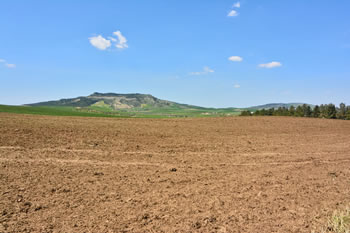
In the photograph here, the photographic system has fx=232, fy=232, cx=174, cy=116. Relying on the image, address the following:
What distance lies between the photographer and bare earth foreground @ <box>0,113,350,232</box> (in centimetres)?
576

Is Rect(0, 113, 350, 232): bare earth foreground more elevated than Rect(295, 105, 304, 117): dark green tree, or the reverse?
Rect(295, 105, 304, 117): dark green tree

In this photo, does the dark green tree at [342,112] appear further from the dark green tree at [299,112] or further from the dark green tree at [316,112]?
the dark green tree at [299,112]

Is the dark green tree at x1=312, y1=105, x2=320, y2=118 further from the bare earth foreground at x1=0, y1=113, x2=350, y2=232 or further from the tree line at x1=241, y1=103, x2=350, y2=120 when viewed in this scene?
the bare earth foreground at x1=0, y1=113, x2=350, y2=232

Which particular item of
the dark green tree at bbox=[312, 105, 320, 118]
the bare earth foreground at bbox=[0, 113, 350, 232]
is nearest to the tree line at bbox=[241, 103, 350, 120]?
the dark green tree at bbox=[312, 105, 320, 118]

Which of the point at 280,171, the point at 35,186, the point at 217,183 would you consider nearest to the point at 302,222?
the point at 217,183

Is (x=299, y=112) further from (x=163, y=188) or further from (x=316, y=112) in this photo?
(x=163, y=188)

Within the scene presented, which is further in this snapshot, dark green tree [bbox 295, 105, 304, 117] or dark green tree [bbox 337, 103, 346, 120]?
dark green tree [bbox 295, 105, 304, 117]

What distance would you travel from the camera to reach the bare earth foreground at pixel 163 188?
5758 millimetres

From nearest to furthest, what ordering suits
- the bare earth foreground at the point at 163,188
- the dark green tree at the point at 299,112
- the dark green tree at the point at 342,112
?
the bare earth foreground at the point at 163,188 → the dark green tree at the point at 342,112 → the dark green tree at the point at 299,112

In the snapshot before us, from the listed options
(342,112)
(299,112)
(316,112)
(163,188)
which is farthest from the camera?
(316,112)

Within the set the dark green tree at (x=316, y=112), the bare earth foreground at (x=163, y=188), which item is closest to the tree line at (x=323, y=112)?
the dark green tree at (x=316, y=112)

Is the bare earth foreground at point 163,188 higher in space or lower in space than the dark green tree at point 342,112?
lower

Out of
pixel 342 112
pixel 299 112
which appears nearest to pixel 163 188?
pixel 299 112

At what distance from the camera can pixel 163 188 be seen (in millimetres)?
8102
